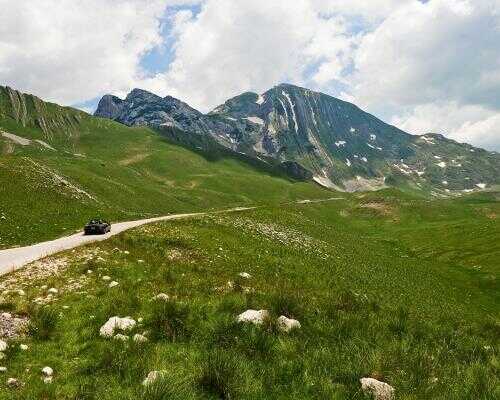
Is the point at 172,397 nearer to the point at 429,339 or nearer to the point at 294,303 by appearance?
the point at 294,303

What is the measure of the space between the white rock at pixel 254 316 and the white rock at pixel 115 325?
388 centimetres

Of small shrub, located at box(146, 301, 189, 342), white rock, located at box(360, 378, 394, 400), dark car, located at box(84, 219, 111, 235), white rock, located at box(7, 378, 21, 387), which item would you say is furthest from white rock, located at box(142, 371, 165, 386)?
dark car, located at box(84, 219, 111, 235)

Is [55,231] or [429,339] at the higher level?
[429,339]

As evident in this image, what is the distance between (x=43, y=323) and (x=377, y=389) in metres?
11.4

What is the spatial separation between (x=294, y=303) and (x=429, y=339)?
17.0 feet

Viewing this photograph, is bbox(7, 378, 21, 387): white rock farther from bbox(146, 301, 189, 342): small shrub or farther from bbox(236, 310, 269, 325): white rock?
bbox(236, 310, 269, 325): white rock

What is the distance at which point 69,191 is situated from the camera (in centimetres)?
6725

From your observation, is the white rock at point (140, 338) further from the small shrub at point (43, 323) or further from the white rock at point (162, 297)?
the white rock at point (162, 297)

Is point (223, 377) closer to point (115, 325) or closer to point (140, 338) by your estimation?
point (140, 338)

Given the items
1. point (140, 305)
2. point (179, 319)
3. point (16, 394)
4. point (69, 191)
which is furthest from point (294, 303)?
point (69, 191)

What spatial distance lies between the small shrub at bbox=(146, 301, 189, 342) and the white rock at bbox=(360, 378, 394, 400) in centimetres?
655

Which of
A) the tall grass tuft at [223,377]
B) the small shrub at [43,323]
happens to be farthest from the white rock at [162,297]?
the tall grass tuft at [223,377]

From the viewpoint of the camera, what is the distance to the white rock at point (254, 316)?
17688mm

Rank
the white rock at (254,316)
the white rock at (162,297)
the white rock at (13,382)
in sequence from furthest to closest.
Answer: the white rock at (162,297)
the white rock at (254,316)
the white rock at (13,382)
